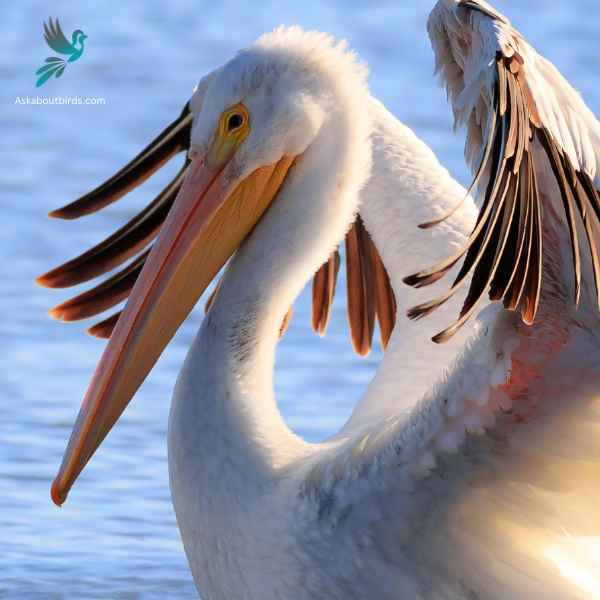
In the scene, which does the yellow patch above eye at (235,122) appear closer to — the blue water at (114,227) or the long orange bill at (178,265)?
the long orange bill at (178,265)

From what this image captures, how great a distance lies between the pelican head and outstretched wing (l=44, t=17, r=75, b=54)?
6.82 meters

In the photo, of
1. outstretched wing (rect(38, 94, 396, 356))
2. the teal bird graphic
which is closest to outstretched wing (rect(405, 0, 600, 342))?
outstretched wing (rect(38, 94, 396, 356))

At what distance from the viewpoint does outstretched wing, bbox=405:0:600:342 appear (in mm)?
4227

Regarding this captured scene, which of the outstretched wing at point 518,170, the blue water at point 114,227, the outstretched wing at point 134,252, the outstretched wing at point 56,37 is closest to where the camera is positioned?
the outstretched wing at point 518,170

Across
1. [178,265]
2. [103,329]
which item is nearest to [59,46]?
[103,329]

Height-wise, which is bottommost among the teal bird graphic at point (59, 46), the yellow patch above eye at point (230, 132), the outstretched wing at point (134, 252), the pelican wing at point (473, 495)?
the pelican wing at point (473, 495)

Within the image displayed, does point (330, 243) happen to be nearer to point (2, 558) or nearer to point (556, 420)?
point (556, 420)

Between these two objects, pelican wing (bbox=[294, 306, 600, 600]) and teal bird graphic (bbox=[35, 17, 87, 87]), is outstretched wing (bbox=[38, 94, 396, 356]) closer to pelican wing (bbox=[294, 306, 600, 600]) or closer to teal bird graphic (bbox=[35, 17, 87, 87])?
pelican wing (bbox=[294, 306, 600, 600])

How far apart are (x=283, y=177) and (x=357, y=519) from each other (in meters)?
0.96

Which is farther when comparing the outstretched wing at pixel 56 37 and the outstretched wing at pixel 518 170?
the outstretched wing at pixel 56 37

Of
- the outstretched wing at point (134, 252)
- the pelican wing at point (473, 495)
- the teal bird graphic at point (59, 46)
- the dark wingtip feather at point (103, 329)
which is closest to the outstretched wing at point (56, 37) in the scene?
the teal bird graphic at point (59, 46)

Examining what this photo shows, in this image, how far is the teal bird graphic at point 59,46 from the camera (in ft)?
38.0

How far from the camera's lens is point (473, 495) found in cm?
477

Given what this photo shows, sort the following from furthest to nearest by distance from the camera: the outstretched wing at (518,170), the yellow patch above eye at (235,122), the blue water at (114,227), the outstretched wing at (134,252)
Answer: the blue water at (114,227), the outstretched wing at (134,252), the yellow patch above eye at (235,122), the outstretched wing at (518,170)
